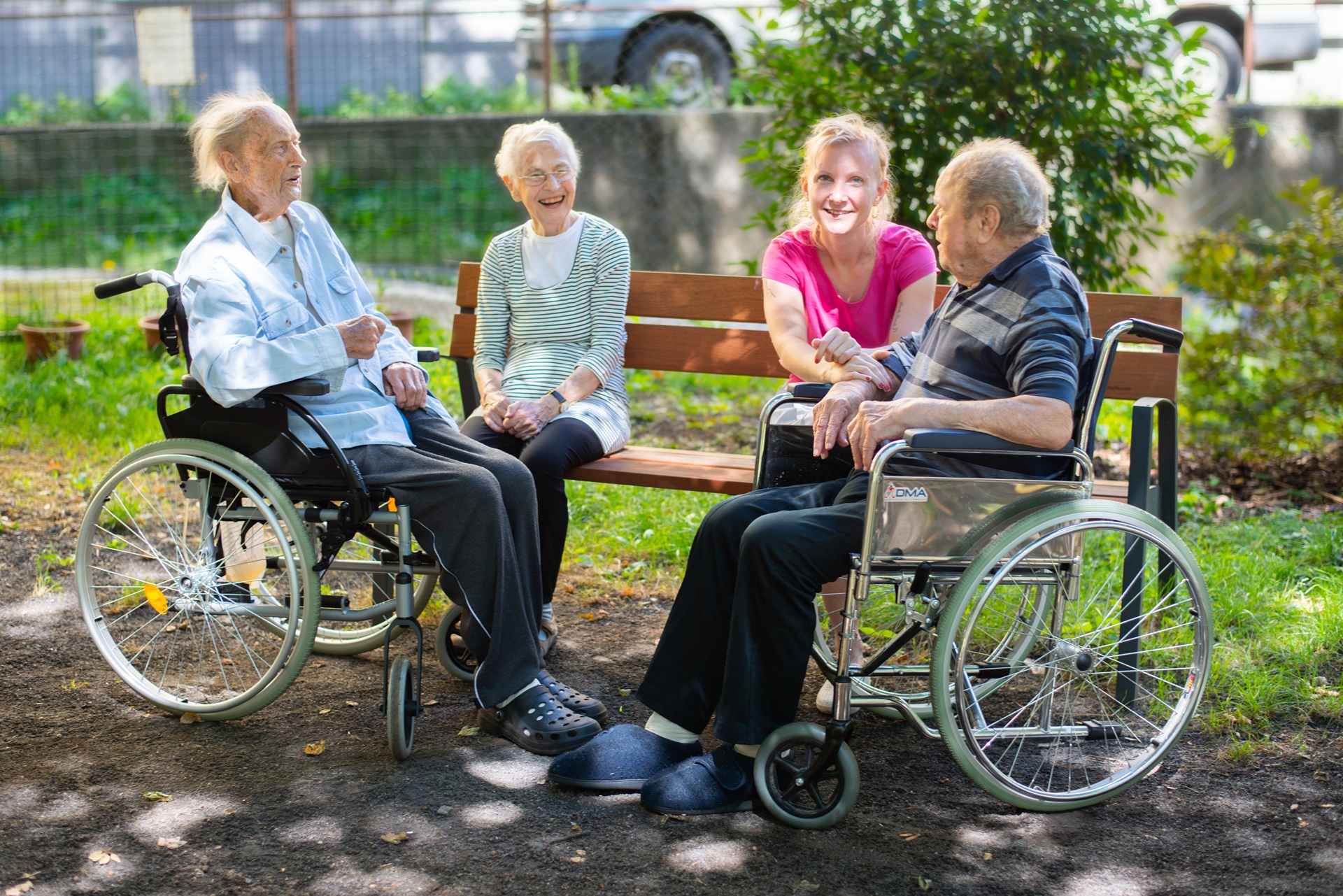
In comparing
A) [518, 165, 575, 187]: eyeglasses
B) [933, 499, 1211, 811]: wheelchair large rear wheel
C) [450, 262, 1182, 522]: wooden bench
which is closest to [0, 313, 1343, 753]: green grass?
[933, 499, 1211, 811]: wheelchair large rear wheel

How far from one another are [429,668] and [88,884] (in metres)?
1.25

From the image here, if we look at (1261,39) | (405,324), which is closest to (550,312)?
(405,324)

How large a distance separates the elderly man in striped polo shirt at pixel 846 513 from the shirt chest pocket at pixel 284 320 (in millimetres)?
1180

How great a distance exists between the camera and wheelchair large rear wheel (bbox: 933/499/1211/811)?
8.30 feet

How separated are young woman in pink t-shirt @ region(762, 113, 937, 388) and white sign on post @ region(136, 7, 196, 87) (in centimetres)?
648

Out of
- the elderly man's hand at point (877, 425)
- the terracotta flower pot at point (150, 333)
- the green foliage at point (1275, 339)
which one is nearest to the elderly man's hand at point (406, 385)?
the elderly man's hand at point (877, 425)

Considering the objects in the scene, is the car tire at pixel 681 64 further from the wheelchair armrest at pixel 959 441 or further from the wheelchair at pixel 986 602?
the wheelchair armrest at pixel 959 441

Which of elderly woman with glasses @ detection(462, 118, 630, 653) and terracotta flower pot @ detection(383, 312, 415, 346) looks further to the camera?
terracotta flower pot @ detection(383, 312, 415, 346)

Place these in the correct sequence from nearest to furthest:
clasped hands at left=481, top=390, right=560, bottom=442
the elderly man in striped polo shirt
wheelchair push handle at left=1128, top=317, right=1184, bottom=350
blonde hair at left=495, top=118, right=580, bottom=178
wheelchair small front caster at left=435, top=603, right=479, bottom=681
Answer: the elderly man in striped polo shirt → wheelchair push handle at left=1128, top=317, right=1184, bottom=350 → wheelchair small front caster at left=435, top=603, right=479, bottom=681 → clasped hands at left=481, top=390, right=560, bottom=442 → blonde hair at left=495, top=118, right=580, bottom=178

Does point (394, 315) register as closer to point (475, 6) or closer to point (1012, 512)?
point (475, 6)

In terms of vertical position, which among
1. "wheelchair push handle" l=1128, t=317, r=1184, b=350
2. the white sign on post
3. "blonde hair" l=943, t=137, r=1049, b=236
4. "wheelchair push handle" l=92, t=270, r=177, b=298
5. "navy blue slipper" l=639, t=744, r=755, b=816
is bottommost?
"navy blue slipper" l=639, t=744, r=755, b=816

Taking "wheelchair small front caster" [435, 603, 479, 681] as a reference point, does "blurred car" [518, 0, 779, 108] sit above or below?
above

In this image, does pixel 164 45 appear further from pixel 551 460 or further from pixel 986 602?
pixel 986 602

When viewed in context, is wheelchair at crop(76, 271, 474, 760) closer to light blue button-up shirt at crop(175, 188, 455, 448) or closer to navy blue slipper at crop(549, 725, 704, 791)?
light blue button-up shirt at crop(175, 188, 455, 448)
